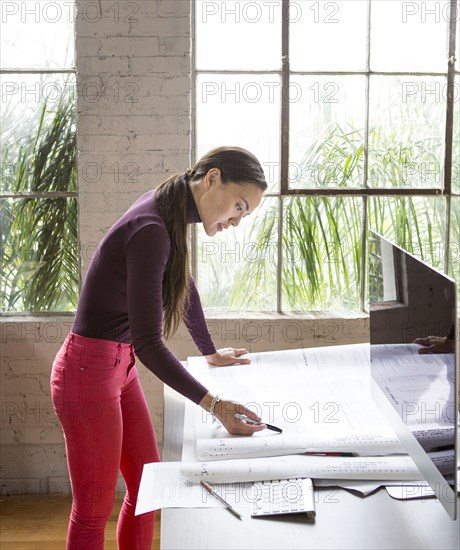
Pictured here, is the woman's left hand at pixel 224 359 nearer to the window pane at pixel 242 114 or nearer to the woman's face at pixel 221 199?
the woman's face at pixel 221 199

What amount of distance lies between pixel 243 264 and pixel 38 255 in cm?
89

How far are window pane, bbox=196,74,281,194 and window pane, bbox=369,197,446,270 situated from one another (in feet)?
1.57

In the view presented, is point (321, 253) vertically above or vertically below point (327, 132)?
below

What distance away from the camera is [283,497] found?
1.41 metres

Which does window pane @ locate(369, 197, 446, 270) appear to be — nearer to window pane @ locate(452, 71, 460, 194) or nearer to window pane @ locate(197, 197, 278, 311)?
window pane @ locate(452, 71, 460, 194)

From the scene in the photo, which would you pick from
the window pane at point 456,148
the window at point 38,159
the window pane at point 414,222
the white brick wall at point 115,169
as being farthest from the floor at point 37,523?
the window pane at point 456,148

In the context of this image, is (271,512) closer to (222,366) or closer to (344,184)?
(222,366)

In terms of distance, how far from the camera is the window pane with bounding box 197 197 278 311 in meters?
3.13

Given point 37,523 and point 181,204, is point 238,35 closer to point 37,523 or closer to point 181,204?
point 181,204

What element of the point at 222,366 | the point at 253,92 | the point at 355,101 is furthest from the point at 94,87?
the point at 222,366

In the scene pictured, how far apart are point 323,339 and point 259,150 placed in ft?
2.82

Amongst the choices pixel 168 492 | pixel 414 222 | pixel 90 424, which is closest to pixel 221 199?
pixel 90 424

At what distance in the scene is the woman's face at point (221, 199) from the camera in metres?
1.87

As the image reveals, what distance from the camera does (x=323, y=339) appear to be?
310cm
